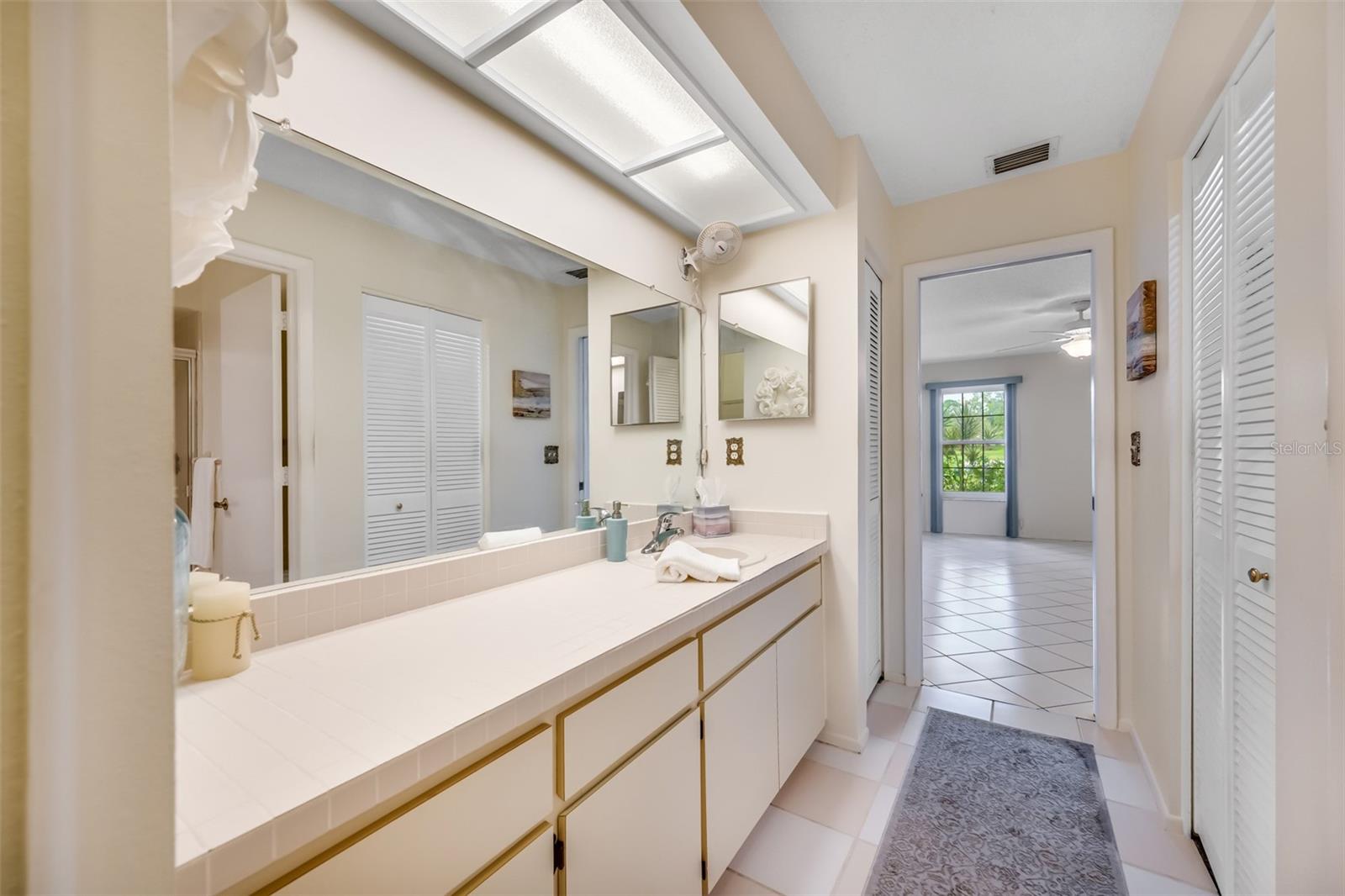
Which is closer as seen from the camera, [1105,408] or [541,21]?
[541,21]

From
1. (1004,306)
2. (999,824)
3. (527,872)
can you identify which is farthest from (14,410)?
(1004,306)

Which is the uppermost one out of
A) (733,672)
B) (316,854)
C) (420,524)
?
(420,524)

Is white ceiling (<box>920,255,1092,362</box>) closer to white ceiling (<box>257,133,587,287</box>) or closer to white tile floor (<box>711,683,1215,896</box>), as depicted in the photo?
white tile floor (<box>711,683,1215,896</box>)

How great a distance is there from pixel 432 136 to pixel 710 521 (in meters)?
1.62

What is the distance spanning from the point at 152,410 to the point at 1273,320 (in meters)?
1.69

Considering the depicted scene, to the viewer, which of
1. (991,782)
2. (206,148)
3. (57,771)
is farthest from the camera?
(991,782)

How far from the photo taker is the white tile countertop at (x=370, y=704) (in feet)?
1.76

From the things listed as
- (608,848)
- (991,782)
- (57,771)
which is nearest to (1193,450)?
(991,782)

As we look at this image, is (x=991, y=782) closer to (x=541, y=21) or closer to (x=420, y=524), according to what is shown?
(x=420, y=524)

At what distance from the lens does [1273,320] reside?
40.1 inches

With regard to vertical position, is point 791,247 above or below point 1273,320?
above

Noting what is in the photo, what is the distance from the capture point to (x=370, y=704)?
758mm

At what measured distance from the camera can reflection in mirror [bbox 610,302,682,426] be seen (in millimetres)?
1980

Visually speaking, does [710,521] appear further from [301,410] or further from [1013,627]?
[1013,627]
